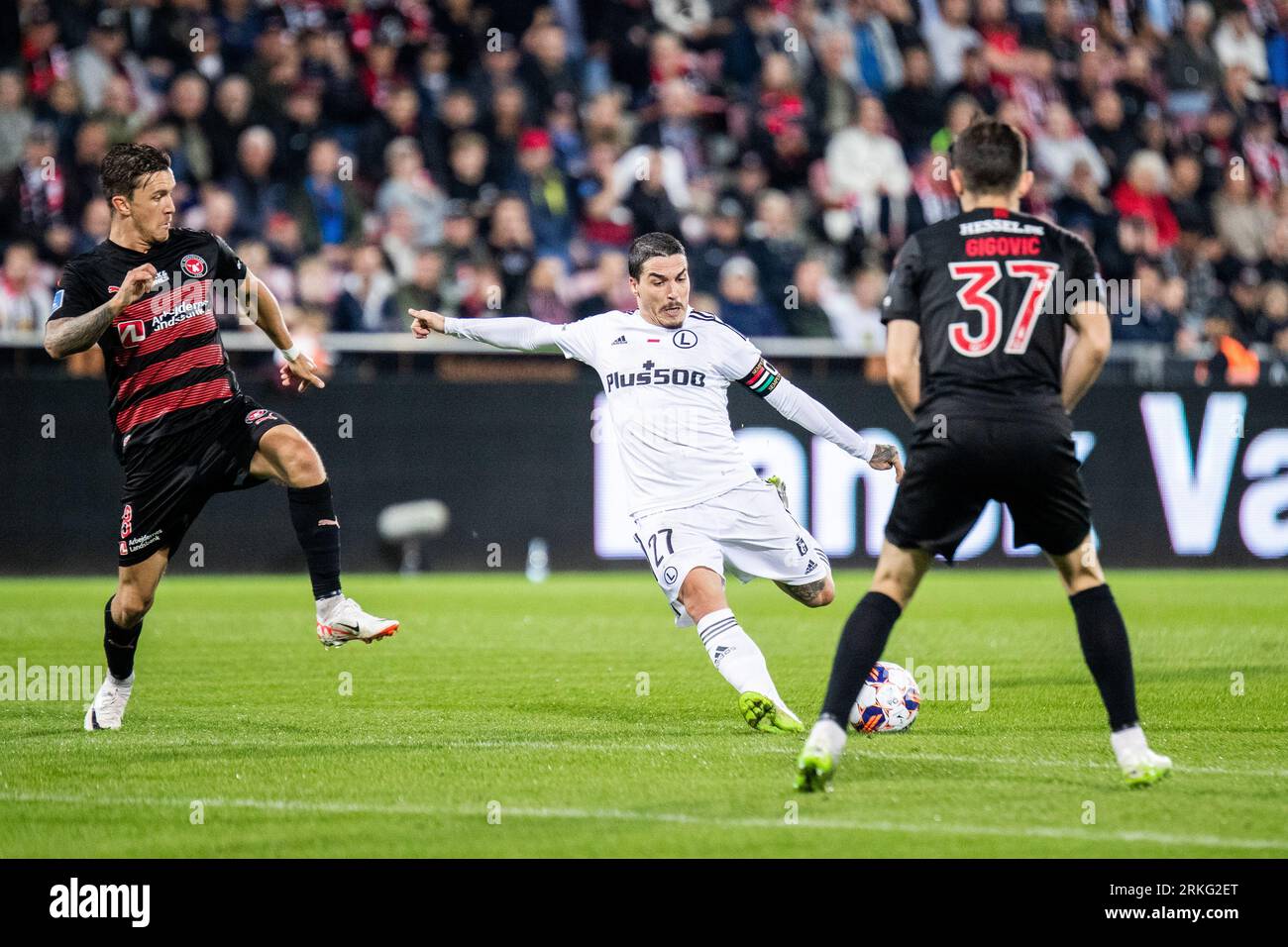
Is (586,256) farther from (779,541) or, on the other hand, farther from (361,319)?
(779,541)

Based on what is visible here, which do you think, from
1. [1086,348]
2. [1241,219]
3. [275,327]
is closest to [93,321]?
[275,327]

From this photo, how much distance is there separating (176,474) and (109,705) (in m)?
1.02

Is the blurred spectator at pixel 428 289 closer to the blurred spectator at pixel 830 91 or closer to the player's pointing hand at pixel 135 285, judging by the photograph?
the blurred spectator at pixel 830 91

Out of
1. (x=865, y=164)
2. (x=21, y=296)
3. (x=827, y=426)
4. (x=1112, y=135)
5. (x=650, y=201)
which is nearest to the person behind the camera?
(x=827, y=426)

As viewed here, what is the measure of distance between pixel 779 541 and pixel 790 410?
584 mm

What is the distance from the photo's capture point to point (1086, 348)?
229 inches

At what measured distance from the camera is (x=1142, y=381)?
55.5 feet

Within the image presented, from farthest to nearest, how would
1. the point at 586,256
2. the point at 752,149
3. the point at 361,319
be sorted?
the point at 752,149 < the point at 586,256 < the point at 361,319

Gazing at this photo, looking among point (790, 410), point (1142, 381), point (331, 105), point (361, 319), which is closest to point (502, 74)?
point (331, 105)

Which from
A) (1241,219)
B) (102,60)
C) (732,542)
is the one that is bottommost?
(732,542)

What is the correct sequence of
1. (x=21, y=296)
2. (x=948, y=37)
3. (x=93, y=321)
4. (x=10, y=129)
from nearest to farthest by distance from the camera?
(x=93, y=321) → (x=21, y=296) → (x=10, y=129) → (x=948, y=37)

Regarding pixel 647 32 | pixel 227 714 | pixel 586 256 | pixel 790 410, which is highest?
pixel 647 32

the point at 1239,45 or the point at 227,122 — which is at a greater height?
the point at 1239,45

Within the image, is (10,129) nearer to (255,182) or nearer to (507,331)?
(255,182)
